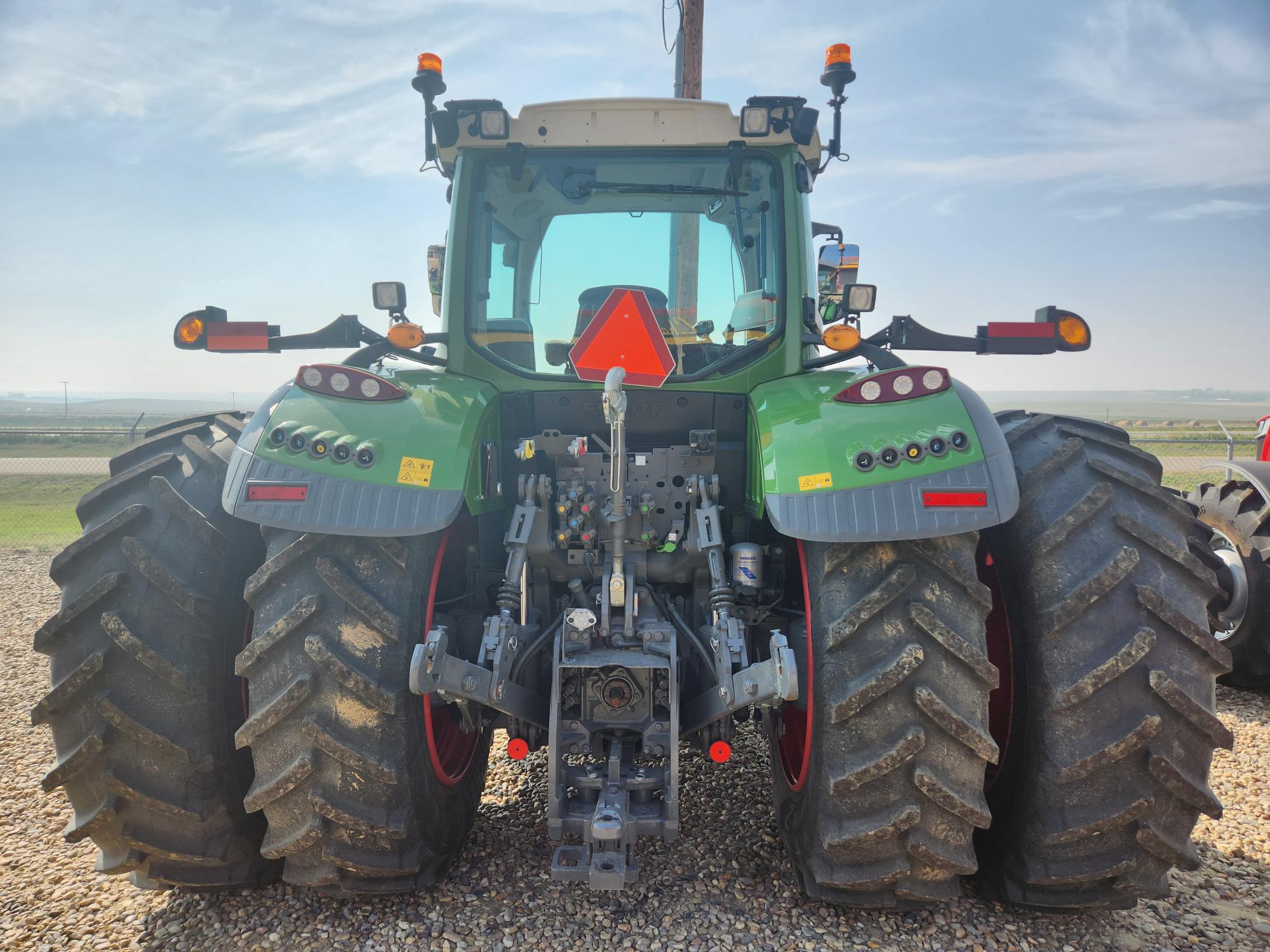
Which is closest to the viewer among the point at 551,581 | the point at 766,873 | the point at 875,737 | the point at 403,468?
the point at 875,737

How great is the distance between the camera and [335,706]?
6.93ft

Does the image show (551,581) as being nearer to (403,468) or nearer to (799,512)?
(403,468)

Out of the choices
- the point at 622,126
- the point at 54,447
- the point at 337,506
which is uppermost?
the point at 622,126

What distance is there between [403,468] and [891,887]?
1.91m

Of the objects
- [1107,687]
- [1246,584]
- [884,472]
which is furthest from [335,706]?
[1246,584]

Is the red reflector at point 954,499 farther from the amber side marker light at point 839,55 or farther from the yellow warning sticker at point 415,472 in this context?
the amber side marker light at point 839,55

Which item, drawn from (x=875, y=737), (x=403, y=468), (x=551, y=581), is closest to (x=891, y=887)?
(x=875, y=737)

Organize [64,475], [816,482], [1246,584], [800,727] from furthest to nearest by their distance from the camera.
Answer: [64,475] < [1246,584] < [800,727] < [816,482]

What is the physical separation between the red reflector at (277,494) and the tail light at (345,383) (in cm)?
38

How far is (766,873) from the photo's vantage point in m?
2.68

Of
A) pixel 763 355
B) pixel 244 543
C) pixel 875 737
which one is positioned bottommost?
pixel 875 737

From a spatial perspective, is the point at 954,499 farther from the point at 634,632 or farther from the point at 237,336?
the point at 237,336

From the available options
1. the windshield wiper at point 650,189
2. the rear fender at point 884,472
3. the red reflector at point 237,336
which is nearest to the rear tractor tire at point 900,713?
the rear fender at point 884,472

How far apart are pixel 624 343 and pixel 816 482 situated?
0.74 meters
